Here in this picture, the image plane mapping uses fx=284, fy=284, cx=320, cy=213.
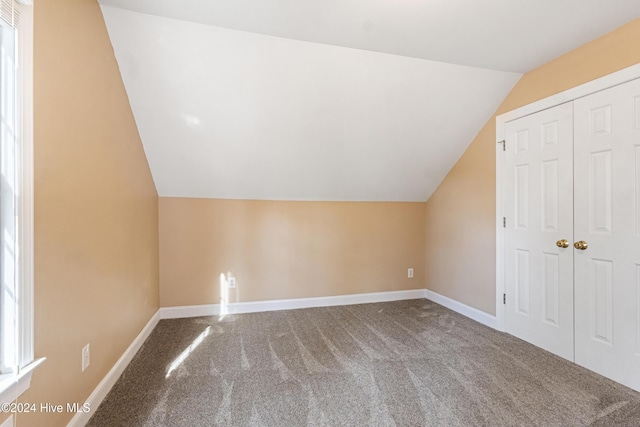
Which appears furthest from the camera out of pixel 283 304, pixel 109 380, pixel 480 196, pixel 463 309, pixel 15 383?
pixel 283 304

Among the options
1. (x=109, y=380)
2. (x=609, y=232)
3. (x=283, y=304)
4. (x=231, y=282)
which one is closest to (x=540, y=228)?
(x=609, y=232)

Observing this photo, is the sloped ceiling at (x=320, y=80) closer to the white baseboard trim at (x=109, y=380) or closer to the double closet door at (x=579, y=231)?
the double closet door at (x=579, y=231)

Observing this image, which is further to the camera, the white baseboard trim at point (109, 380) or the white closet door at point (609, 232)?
the white closet door at point (609, 232)

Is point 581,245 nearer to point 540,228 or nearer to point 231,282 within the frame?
point 540,228

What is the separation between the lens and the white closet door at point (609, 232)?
192cm

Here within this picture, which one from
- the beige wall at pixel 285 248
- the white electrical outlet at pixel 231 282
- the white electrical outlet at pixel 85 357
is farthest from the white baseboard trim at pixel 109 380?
the white electrical outlet at pixel 231 282

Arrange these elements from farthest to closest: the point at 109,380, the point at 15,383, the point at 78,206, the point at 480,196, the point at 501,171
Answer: the point at 480,196 < the point at 501,171 < the point at 109,380 < the point at 78,206 < the point at 15,383

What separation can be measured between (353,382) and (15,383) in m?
1.74

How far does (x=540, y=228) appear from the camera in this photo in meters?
2.51

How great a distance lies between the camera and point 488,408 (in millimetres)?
1730

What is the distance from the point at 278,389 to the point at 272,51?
2.45 m

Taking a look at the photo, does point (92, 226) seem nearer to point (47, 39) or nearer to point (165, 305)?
point (47, 39)

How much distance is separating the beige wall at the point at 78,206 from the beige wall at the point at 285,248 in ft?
2.76

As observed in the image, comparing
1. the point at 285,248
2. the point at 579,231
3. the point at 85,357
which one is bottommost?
the point at 85,357
